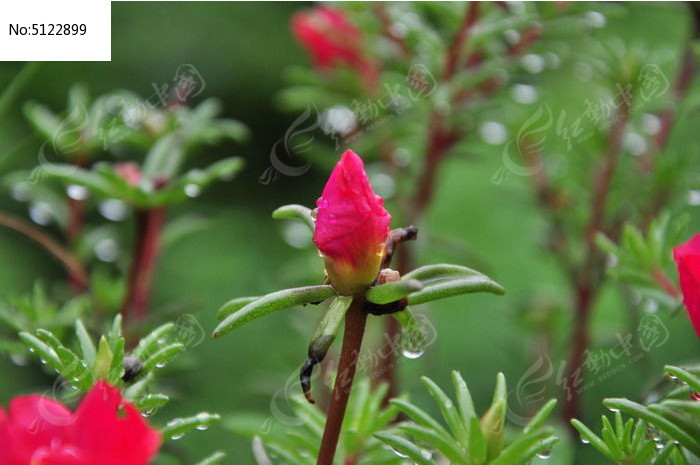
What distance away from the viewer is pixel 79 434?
12.4 inches

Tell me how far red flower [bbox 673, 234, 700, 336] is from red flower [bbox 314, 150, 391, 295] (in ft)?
0.44

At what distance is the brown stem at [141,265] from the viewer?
2.21 ft

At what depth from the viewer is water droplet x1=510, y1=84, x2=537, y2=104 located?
31.3 inches

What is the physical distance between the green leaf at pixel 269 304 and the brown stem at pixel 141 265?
1.02ft

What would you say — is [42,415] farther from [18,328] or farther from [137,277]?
[137,277]

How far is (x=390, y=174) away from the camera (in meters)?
0.86

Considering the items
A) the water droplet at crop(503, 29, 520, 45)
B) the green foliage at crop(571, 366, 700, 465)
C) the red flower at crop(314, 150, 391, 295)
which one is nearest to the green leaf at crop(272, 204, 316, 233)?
the red flower at crop(314, 150, 391, 295)

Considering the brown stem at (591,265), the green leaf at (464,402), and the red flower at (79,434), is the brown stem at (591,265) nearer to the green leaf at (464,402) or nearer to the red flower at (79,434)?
the green leaf at (464,402)

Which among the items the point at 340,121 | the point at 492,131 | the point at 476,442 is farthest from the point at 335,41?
the point at 476,442

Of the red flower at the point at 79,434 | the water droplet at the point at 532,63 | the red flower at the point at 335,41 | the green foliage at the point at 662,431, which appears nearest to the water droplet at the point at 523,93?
the water droplet at the point at 532,63

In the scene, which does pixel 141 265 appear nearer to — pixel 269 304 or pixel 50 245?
pixel 50 245

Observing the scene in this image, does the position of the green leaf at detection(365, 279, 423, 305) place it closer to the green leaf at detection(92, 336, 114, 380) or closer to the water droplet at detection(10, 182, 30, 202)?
the green leaf at detection(92, 336, 114, 380)

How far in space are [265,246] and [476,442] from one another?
838mm

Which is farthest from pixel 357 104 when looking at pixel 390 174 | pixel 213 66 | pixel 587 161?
pixel 213 66
